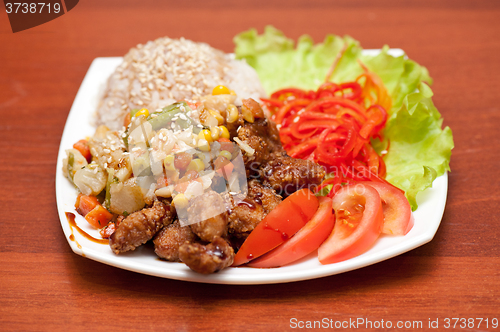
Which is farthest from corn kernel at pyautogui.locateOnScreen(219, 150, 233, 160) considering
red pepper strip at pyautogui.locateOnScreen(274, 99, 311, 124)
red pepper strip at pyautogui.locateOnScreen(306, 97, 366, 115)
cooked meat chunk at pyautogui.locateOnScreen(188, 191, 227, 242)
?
red pepper strip at pyautogui.locateOnScreen(306, 97, 366, 115)

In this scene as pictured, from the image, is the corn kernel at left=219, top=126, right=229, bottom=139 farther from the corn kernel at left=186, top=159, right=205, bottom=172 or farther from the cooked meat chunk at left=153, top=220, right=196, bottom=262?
the cooked meat chunk at left=153, top=220, right=196, bottom=262

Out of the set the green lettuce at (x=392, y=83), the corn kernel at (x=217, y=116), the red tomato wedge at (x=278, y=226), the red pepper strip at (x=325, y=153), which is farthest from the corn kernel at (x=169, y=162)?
the green lettuce at (x=392, y=83)

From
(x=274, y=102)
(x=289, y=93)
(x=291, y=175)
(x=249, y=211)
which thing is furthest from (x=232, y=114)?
(x=289, y=93)

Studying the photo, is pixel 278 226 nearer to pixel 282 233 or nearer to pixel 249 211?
pixel 282 233

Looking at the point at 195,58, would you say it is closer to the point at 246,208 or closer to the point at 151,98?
the point at 151,98

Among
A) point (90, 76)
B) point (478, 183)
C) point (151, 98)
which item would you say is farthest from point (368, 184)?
point (90, 76)

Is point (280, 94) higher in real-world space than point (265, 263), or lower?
higher

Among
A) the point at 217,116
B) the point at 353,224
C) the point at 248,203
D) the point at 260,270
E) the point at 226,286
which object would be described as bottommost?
the point at 226,286
